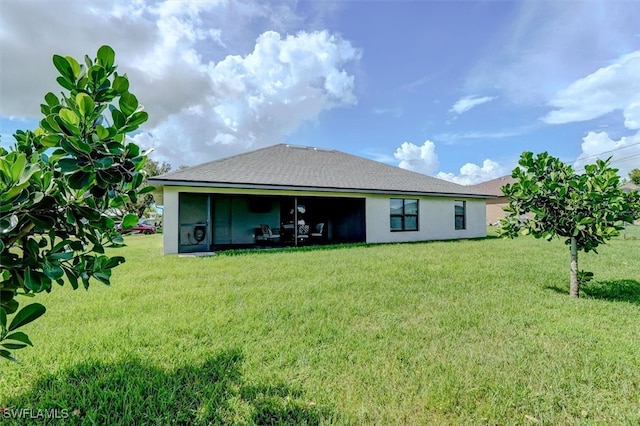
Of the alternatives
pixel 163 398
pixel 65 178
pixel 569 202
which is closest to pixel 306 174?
pixel 569 202

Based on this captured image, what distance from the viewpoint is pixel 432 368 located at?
2.89 metres

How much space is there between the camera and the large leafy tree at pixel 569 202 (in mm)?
4723

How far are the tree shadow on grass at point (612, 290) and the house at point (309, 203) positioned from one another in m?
8.71

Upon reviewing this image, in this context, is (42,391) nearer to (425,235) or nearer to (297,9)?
(297,9)

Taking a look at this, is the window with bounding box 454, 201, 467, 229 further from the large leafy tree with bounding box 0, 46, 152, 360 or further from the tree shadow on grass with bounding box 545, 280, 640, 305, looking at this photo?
the large leafy tree with bounding box 0, 46, 152, 360

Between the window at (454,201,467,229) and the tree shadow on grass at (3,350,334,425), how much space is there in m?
16.7

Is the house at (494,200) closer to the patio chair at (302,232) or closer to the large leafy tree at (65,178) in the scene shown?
the patio chair at (302,232)

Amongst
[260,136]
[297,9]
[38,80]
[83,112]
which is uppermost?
[260,136]

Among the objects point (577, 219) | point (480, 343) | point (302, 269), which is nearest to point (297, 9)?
point (302, 269)

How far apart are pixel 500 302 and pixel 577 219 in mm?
1906

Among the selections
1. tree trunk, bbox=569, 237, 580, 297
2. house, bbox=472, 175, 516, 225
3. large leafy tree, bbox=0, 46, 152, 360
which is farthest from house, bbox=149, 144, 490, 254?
house, bbox=472, 175, 516, 225

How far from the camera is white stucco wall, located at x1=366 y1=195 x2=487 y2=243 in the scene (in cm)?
1440

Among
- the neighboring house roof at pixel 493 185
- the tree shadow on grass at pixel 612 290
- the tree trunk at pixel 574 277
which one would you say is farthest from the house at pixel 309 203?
the neighboring house roof at pixel 493 185

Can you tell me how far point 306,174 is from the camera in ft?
47.1
